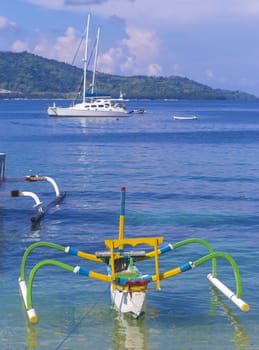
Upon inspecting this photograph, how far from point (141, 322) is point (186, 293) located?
313 centimetres

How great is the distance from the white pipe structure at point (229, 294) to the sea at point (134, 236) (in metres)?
0.23

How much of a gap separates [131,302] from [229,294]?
10.1ft

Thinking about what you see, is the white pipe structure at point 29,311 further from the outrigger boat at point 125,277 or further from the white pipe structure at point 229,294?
the white pipe structure at point 229,294

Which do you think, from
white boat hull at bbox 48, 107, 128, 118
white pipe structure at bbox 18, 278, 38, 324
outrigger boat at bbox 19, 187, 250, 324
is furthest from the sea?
white boat hull at bbox 48, 107, 128, 118

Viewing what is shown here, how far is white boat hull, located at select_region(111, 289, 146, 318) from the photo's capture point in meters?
17.8

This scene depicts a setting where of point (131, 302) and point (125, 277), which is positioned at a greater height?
point (125, 277)

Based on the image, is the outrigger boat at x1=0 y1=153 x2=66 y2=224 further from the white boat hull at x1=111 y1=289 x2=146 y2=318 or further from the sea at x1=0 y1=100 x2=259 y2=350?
the white boat hull at x1=111 y1=289 x2=146 y2=318

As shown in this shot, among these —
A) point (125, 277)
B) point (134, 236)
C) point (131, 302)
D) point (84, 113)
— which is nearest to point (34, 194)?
point (134, 236)

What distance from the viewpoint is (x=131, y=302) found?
18.0 meters

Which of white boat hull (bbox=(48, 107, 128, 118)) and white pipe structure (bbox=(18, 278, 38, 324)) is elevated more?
white pipe structure (bbox=(18, 278, 38, 324))

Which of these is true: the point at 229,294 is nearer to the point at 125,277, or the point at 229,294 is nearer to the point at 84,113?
the point at 125,277

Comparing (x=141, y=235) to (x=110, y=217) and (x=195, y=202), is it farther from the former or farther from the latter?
(x=195, y=202)

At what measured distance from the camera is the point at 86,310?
64.3 feet

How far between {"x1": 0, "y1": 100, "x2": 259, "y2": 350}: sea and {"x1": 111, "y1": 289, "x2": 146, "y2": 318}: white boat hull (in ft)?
1.00
